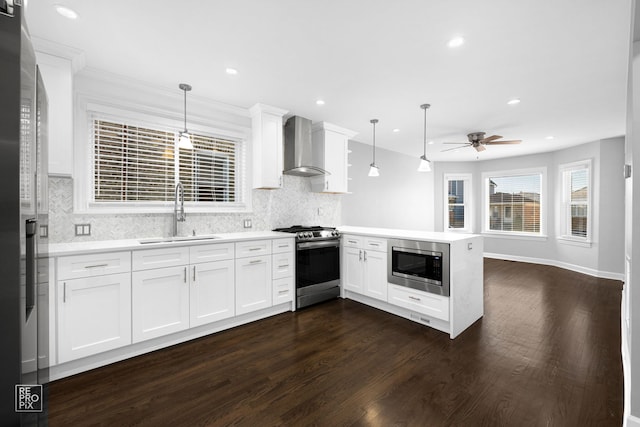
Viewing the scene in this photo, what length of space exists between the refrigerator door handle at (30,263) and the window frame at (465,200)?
7.81 metres

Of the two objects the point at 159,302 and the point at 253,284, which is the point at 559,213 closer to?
the point at 253,284

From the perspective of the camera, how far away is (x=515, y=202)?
687 centimetres

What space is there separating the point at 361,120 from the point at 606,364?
368 centimetres

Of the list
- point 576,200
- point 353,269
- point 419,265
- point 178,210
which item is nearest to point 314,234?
point 353,269

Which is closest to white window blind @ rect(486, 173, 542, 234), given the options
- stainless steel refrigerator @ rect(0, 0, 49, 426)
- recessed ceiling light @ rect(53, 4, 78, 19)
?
recessed ceiling light @ rect(53, 4, 78, 19)

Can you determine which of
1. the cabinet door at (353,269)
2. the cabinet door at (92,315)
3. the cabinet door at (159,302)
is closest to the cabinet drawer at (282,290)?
the cabinet door at (353,269)

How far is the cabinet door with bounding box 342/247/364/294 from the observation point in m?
3.73

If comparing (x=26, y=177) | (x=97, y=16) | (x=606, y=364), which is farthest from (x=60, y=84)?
(x=606, y=364)

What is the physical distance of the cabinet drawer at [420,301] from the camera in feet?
9.40

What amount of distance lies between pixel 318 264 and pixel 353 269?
1.68ft

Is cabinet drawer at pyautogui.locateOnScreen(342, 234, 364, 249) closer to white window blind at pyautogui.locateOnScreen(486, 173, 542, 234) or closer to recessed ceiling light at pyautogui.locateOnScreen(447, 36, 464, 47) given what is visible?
recessed ceiling light at pyautogui.locateOnScreen(447, 36, 464, 47)

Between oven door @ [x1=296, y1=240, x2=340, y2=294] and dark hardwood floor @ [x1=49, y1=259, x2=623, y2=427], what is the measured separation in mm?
537

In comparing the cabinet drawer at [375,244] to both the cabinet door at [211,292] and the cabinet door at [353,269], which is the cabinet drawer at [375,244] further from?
the cabinet door at [211,292]

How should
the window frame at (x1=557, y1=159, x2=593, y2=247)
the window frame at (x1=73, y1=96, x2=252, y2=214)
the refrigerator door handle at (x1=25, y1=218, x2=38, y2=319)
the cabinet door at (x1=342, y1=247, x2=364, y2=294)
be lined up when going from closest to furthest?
1. the refrigerator door handle at (x1=25, y1=218, x2=38, y2=319)
2. the window frame at (x1=73, y1=96, x2=252, y2=214)
3. the cabinet door at (x1=342, y1=247, x2=364, y2=294)
4. the window frame at (x1=557, y1=159, x2=593, y2=247)
